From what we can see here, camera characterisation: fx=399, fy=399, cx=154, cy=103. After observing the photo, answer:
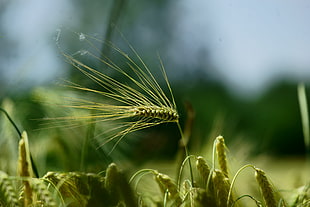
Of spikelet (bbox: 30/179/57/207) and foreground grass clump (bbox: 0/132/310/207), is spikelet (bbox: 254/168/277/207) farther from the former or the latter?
spikelet (bbox: 30/179/57/207)

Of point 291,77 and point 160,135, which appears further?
point 291,77

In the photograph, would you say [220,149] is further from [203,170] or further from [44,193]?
[44,193]

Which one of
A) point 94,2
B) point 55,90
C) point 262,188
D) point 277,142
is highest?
point 94,2

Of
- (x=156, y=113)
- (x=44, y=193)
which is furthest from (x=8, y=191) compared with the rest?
(x=156, y=113)

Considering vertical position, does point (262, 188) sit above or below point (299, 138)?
above

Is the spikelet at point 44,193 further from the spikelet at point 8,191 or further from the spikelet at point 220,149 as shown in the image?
the spikelet at point 220,149

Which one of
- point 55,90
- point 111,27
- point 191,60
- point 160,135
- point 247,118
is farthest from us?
point 247,118

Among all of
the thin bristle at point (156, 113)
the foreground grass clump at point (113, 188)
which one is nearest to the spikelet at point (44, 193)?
the foreground grass clump at point (113, 188)

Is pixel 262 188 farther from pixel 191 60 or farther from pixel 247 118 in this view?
pixel 247 118

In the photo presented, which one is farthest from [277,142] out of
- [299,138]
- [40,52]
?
[40,52]
